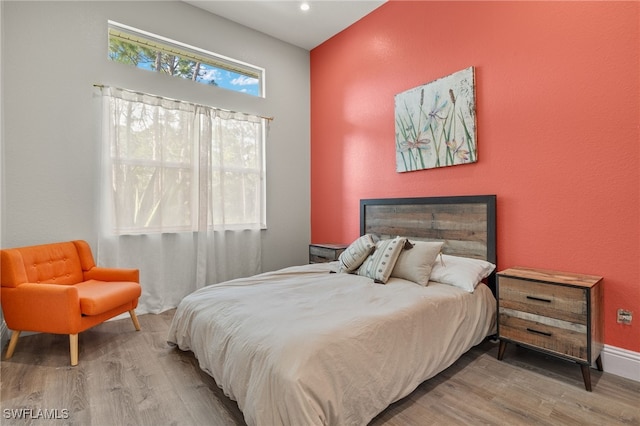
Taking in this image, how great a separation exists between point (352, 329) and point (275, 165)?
123 inches

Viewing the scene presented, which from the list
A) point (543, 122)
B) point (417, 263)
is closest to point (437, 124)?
point (543, 122)

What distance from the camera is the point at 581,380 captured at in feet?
6.55

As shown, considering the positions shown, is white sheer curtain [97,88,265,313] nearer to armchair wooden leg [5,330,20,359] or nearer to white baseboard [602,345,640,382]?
armchair wooden leg [5,330,20,359]

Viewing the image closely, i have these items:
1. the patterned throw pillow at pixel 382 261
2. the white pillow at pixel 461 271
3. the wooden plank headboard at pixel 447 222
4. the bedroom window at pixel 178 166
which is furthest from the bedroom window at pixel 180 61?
the white pillow at pixel 461 271

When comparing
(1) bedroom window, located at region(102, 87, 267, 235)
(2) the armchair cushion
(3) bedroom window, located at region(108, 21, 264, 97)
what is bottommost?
(2) the armchair cushion

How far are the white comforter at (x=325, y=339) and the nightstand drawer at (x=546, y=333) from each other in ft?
0.62

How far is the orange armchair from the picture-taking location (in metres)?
Answer: 2.21

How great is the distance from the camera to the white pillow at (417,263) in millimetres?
2463

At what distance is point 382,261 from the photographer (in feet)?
8.50

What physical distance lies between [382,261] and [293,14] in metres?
3.16

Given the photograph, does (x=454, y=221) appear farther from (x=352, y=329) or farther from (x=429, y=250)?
(x=352, y=329)

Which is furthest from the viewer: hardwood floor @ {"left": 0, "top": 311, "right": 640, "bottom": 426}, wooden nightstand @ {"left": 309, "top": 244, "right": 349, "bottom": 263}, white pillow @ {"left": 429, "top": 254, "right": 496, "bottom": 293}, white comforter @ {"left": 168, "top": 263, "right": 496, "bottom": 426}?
wooden nightstand @ {"left": 309, "top": 244, "right": 349, "bottom": 263}

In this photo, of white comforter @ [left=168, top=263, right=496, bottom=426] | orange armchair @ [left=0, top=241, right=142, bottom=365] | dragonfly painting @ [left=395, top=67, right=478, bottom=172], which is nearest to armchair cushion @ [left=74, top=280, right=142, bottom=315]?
orange armchair @ [left=0, top=241, right=142, bottom=365]

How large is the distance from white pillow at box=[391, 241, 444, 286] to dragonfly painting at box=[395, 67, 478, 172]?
3.01 feet
